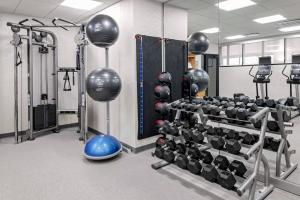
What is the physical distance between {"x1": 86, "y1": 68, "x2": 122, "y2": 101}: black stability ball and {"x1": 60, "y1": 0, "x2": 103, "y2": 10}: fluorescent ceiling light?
1.68m

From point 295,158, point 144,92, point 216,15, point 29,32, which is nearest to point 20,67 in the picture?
point 29,32

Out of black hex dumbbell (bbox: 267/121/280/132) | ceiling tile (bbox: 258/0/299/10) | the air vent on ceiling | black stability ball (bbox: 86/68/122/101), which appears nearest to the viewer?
black hex dumbbell (bbox: 267/121/280/132)

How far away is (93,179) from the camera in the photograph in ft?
9.52

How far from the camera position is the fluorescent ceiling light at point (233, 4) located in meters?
4.02

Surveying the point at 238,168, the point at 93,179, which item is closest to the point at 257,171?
the point at 238,168

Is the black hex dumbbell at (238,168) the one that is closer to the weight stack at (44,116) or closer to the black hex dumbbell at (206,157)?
the black hex dumbbell at (206,157)

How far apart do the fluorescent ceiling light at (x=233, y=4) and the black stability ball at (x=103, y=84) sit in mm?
2506

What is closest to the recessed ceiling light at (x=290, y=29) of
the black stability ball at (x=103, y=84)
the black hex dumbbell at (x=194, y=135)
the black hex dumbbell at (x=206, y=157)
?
the black hex dumbbell at (x=194, y=135)

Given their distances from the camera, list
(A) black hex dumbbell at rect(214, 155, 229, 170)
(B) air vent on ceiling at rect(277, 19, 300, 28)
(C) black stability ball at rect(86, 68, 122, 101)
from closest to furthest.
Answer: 1. (A) black hex dumbbell at rect(214, 155, 229, 170)
2. (C) black stability ball at rect(86, 68, 122, 101)
3. (B) air vent on ceiling at rect(277, 19, 300, 28)

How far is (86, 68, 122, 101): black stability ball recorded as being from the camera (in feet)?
10.9

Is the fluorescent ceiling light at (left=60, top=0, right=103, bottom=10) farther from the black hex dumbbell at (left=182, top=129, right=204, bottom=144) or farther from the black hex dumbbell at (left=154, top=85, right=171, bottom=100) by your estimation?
the black hex dumbbell at (left=182, top=129, right=204, bottom=144)

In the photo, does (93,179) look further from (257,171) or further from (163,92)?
(257,171)

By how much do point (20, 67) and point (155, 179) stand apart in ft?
13.9

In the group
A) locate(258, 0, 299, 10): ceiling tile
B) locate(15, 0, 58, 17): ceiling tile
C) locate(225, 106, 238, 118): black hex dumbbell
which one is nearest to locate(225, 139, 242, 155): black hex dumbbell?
locate(225, 106, 238, 118): black hex dumbbell
